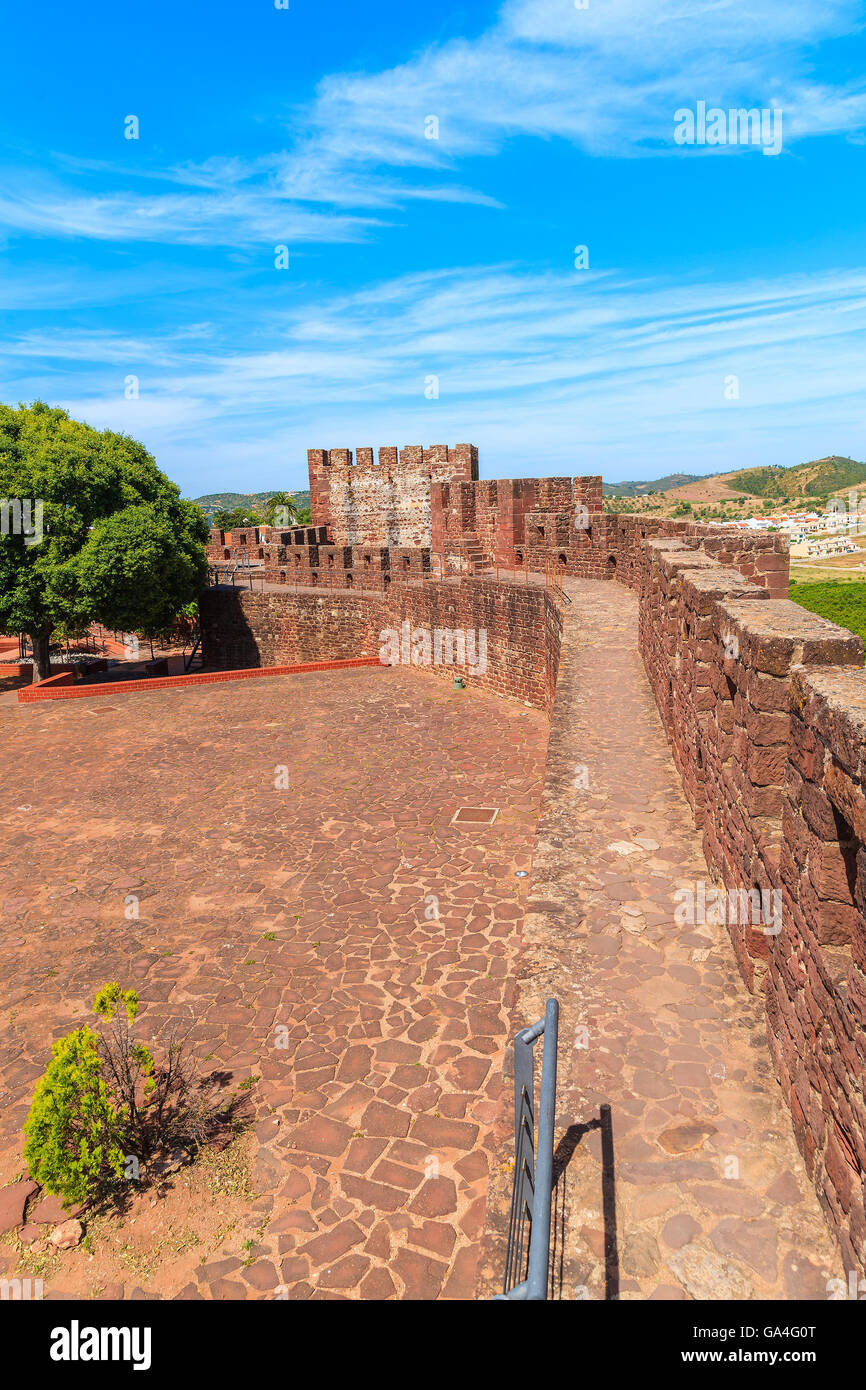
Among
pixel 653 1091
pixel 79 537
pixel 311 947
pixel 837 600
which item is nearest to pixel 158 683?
pixel 79 537

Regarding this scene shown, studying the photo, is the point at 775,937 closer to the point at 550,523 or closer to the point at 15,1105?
the point at 15,1105

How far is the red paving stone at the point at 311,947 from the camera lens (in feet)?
13.7

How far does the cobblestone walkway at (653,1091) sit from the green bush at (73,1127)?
2.50m

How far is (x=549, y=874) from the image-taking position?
540cm

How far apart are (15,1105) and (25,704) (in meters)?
13.7

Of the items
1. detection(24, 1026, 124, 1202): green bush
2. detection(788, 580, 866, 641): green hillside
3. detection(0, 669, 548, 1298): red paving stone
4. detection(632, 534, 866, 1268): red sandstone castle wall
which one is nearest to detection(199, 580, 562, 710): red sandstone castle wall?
detection(0, 669, 548, 1298): red paving stone

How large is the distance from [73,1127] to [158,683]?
15.6 m

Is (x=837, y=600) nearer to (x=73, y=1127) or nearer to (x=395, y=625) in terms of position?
(x=395, y=625)

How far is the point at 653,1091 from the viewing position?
11.3ft

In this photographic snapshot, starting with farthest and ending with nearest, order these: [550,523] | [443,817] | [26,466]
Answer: [26,466], [550,523], [443,817]

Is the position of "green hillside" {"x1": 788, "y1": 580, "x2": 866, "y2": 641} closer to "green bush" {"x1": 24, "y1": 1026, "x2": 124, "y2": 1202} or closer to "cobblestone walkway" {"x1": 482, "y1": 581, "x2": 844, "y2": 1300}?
"cobblestone walkway" {"x1": 482, "y1": 581, "x2": 844, "y2": 1300}

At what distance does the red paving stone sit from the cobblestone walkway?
0.63 metres
